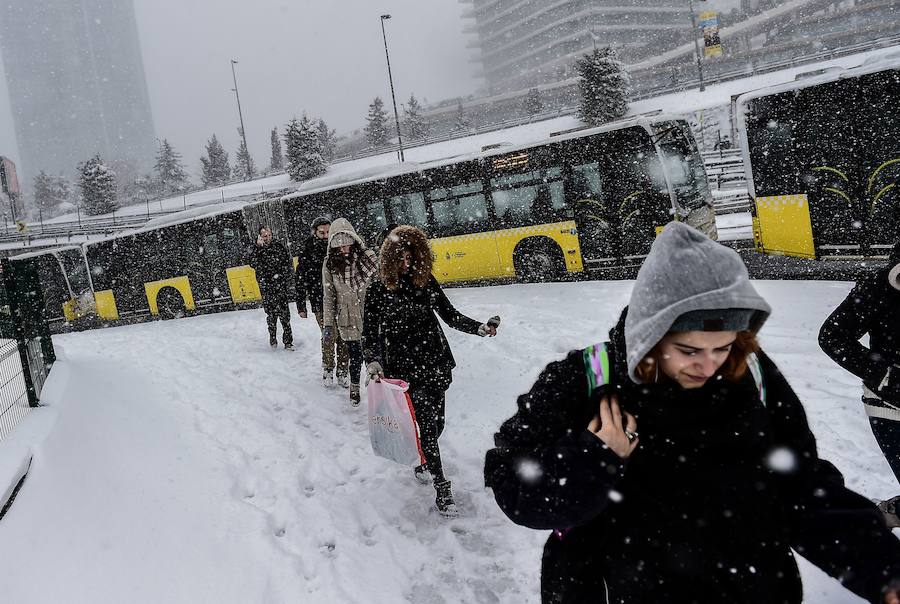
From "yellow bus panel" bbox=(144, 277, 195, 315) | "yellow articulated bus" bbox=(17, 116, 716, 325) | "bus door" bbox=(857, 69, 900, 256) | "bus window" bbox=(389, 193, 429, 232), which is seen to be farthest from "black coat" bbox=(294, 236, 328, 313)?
"yellow bus panel" bbox=(144, 277, 195, 315)

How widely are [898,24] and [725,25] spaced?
31229 millimetres

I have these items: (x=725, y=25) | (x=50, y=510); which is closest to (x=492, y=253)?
(x=50, y=510)

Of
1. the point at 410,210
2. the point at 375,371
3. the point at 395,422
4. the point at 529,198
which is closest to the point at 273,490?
the point at 395,422

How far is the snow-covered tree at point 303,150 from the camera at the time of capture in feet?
165

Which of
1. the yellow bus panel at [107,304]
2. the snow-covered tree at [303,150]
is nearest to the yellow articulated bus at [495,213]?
the yellow bus panel at [107,304]

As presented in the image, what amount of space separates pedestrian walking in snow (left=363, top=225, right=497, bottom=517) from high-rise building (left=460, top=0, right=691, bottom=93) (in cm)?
9628

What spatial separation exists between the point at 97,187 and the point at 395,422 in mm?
64506

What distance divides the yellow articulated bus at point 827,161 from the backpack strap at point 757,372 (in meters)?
10.1

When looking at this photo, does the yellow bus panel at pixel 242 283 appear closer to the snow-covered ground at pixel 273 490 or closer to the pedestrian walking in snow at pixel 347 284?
the snow-covered ground at pixel 273 490

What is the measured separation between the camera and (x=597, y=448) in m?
1.39

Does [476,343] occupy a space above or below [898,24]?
below

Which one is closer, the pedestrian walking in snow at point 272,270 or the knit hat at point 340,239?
the knit hat at point 340,239

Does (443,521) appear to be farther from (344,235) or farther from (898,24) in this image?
(898,24)

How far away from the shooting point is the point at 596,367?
62.4 inches
